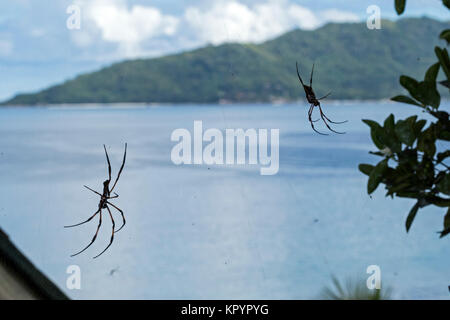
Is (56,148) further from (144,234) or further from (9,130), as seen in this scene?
(144,234)

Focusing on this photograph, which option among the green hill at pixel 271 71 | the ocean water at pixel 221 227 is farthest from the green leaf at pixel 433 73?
the green hill at pixel 271 71

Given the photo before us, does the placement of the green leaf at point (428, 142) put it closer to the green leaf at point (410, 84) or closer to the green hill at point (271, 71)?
the green leaf at point (410, 84)

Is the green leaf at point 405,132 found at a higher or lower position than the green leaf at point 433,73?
lower

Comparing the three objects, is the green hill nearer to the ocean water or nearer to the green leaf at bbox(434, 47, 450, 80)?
the ocean water

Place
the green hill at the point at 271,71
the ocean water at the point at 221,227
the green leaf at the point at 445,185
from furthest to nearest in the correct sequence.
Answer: the green hill at the point at 271,71 → the ocean water at the point at 221,227 → the green leaf at the point at 445,185

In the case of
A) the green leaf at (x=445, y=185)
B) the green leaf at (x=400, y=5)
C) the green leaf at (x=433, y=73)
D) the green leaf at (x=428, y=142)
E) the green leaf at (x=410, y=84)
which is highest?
the green leaf at (x=400, y=5)
